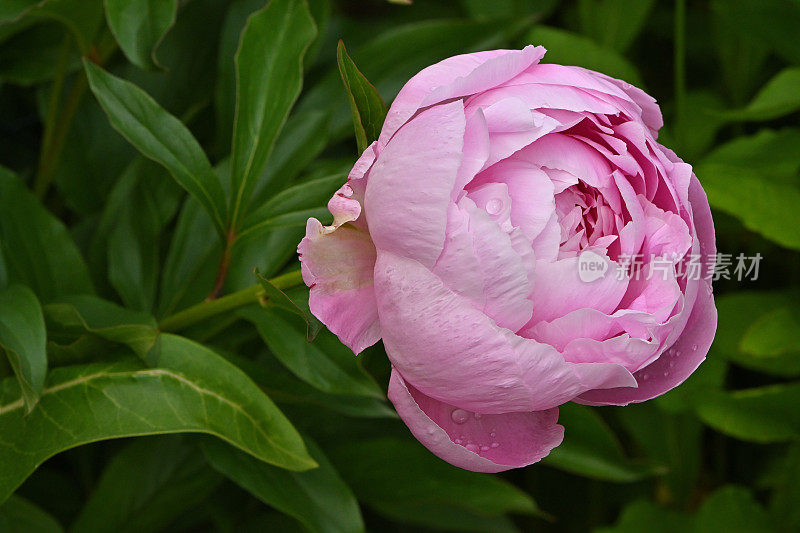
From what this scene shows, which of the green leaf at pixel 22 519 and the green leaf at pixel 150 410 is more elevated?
the green leaf at pixel 150 410

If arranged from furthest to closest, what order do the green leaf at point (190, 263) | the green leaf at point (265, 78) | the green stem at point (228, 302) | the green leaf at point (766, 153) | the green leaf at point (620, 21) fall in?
the green leaf at point (620, 21) < the green leaf at point (766, 153) < the green leaf at point (190, 263) < the green leaf at point (265, 78) < the green stem at point (228, 302)

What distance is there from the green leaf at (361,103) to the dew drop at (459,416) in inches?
6.3

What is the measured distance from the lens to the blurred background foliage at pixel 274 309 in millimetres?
574

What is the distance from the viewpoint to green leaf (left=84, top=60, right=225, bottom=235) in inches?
22.6

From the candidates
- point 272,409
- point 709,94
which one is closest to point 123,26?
point 272,409

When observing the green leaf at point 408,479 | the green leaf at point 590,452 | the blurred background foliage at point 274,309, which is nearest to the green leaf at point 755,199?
the blurred background foliage at point 274,309

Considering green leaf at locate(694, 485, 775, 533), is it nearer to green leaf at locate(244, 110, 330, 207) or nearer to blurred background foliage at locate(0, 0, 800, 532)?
blurred background foliage at locate(0, 0, 800, 532)

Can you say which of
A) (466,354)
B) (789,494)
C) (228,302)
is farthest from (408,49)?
(789,494)

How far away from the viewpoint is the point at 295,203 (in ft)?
1.90

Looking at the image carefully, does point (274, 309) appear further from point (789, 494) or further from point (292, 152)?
point (789, 494)

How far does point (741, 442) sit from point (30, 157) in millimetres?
962

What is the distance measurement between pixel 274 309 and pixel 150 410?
144 millimetres

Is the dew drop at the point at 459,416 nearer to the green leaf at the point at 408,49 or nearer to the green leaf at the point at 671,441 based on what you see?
the green leaf at the point at 408,49

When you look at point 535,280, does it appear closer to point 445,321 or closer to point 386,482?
point 445,321
